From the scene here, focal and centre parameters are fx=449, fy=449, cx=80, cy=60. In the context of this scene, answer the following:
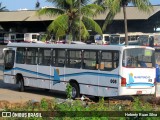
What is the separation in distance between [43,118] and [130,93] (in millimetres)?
9059

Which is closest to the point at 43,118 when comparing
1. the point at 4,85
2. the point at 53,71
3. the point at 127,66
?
the point at 127,66

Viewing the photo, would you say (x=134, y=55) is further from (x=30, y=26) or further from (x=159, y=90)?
(x=30, y=26)

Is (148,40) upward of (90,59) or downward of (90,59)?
upward

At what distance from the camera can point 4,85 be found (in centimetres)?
2683

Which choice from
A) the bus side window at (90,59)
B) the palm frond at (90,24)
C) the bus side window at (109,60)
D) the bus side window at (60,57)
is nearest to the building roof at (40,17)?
the palm frond at (90,24)

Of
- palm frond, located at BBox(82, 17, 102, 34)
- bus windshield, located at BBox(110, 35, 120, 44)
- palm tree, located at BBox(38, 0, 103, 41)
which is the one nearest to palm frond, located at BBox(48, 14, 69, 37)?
palm tree, located at BBox(38, 0, 103, 41)

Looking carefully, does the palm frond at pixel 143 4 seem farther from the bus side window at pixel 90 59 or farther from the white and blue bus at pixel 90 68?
the bus side window at pixel 90 59

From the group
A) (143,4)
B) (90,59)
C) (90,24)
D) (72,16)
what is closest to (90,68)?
(90,59)

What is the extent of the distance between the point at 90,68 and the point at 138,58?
6.89ft

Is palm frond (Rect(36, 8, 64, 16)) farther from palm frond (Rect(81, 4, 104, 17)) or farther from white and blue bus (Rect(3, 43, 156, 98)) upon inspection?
white and blue bus (Rect(3, 43, 156, 98))

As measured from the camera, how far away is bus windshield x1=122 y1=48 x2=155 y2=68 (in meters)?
17.3

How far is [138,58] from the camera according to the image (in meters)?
17.8

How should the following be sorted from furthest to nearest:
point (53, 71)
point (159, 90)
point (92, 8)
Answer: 1. point (92, 8)
2. point (53, 71)
3. point (159, 90)

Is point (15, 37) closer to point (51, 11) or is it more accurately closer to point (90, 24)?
point (51, 11)
